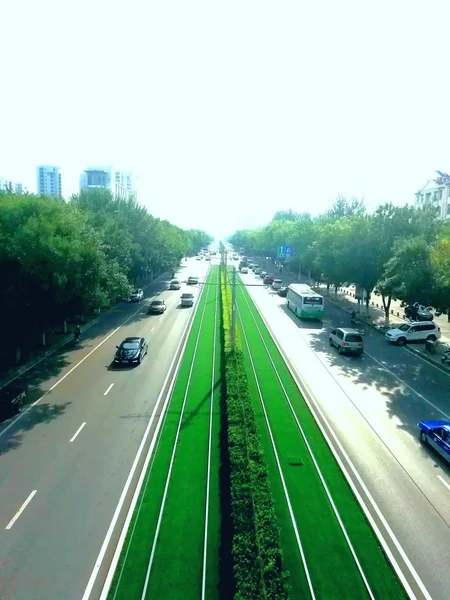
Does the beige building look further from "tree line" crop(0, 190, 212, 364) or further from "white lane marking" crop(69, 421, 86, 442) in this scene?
"white lane marking" crop(69, 421, 86, 442)

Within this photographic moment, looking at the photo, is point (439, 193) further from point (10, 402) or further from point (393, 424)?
point (10, 402)

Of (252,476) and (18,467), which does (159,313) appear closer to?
(18,467)

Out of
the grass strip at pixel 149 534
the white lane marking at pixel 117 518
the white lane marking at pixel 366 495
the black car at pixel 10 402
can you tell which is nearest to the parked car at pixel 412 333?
the white lane marking at pixel 366 495

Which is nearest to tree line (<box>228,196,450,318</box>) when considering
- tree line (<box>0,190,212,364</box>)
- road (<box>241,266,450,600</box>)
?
road (<box>241,266,450,600</box>)

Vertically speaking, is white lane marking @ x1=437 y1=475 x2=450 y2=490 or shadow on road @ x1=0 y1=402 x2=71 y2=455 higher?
white lane marking @ x1=437 y1=475 x2=450 y2=490

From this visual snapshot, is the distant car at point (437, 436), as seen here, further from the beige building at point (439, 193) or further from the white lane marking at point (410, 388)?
the beige building at point (439, 193)

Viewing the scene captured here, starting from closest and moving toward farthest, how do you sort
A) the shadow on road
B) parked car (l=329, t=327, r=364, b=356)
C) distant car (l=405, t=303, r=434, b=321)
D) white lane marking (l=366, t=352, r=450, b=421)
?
the shadow on road → white lane marking (l=366, t=352, r=450, b=421) → parked car (l=329, t=327, r=364, b=356) → distant car (l=405, t=303, r=434, b=321)
